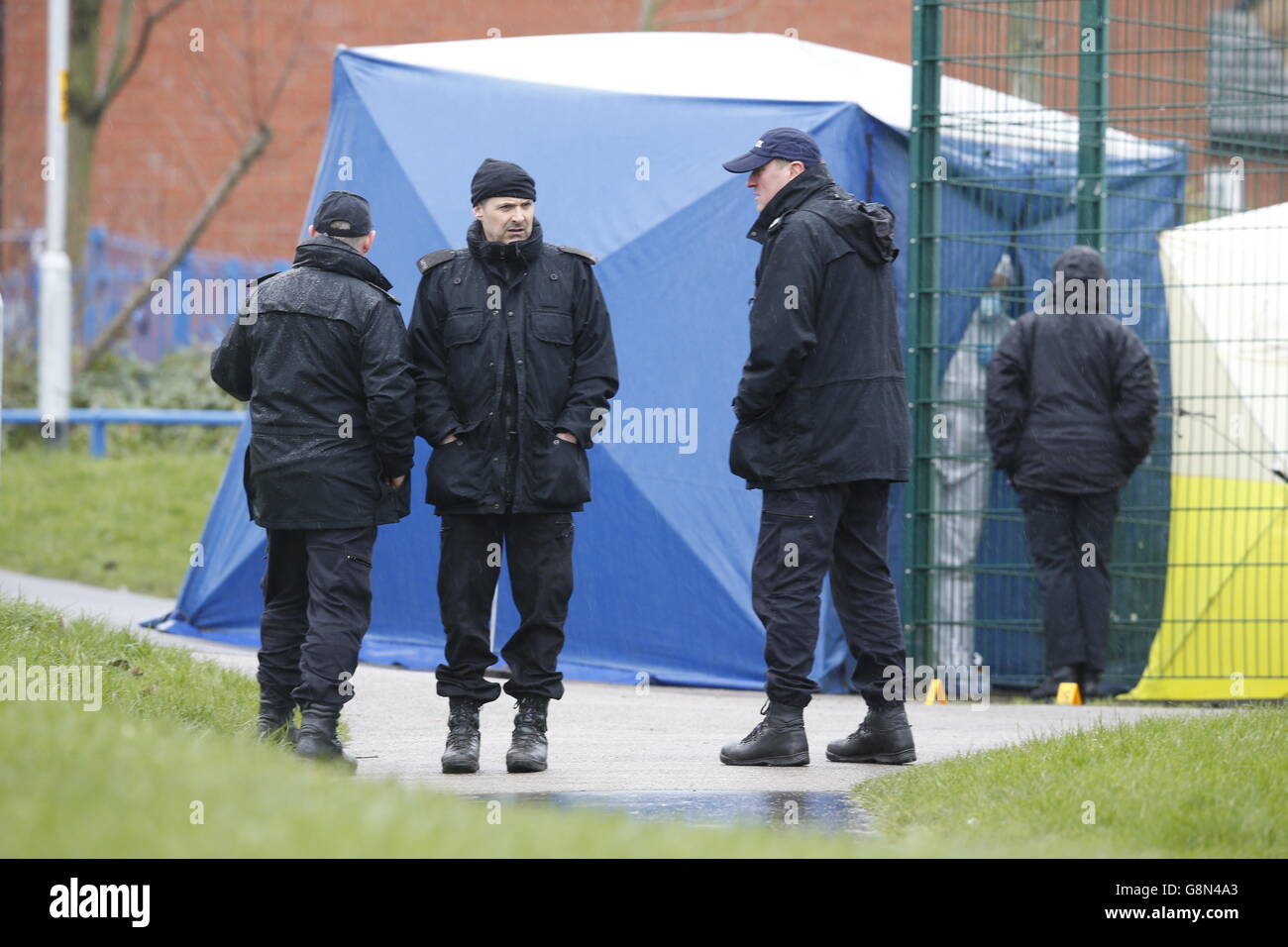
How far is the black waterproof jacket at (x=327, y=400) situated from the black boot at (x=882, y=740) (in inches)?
70.3

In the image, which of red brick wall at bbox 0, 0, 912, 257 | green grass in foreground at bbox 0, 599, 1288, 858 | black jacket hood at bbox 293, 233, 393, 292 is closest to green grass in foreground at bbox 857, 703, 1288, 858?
green grass in foreground at bbox 0, 599, 1288, 858

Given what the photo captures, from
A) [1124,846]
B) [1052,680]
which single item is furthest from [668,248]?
[1124,846]

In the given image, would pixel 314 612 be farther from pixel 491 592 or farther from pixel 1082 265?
pixel 1082 265

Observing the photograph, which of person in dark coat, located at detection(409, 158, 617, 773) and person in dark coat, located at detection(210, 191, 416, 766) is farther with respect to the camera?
person in dark coat, located at detection(409, 158, 617, 773)

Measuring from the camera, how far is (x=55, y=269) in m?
13.6

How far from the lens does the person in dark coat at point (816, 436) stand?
6.16 metres

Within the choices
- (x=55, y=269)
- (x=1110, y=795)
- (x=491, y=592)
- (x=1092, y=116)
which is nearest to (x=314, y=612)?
(x=491, y=592)

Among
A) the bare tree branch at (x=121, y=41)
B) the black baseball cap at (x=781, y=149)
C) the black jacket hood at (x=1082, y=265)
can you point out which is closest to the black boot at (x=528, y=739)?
the black baseball cap at (x=781, y=149)

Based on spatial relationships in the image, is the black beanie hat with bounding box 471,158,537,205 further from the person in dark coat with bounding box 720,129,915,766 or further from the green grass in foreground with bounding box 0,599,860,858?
the green grass in foreground with bounding box 0,599,860,858

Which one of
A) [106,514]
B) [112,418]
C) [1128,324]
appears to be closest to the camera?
[1128,324]

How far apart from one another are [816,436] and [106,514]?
25.1ft

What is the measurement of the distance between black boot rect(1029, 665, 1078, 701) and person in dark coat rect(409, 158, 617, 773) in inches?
125

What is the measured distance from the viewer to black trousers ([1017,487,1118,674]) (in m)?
8.46

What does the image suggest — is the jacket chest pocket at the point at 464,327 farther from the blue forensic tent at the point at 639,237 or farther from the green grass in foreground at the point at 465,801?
the blue forensic tent at the point at 639,237
